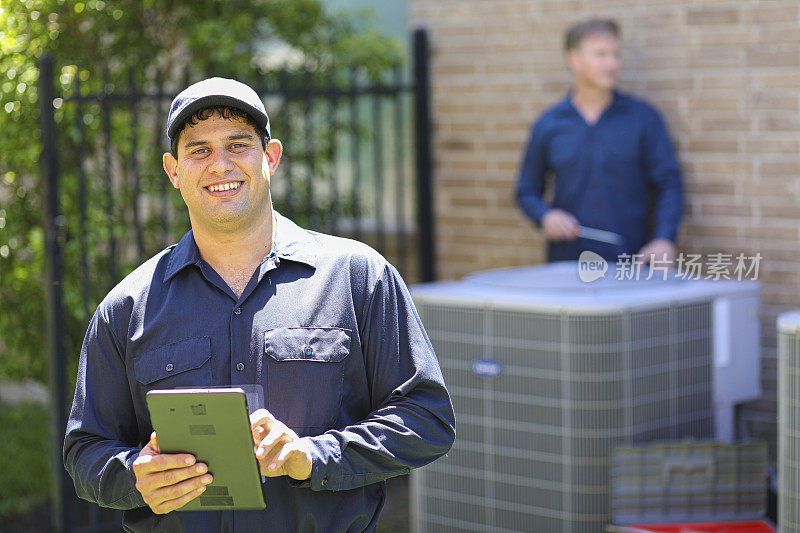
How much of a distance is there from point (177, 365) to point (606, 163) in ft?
10.9

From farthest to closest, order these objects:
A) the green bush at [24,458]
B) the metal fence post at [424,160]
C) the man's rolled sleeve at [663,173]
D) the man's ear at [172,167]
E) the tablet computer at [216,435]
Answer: the metal fence post at [424,160] → the green bush at [24,458] → the man's rolled sleeve at [663,173] → the man's ear at [172,167] → the tablet computer at [216,435]

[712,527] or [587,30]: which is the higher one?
[587,30]

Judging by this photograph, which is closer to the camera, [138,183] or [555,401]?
[555,401]

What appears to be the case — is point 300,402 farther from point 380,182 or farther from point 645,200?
point 380,182

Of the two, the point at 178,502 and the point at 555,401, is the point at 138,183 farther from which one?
the point at 178,502

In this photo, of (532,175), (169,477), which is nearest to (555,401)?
(532,175)

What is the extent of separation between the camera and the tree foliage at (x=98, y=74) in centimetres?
547

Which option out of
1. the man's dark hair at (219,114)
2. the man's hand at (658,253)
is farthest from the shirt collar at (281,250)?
the man's hand at (658,253)

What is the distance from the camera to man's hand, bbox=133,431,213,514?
2029 mm

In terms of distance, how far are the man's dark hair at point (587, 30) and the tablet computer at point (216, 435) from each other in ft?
11.8

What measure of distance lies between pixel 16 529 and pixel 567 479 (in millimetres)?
3138

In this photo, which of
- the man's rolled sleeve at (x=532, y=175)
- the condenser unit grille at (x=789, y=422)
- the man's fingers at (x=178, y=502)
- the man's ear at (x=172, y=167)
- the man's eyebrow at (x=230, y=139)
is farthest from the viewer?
the man's rolled sleeve at (x=532, y=175)

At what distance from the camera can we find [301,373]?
2248 mm

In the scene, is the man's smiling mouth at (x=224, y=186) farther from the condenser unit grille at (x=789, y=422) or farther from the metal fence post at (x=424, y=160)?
the metal fence post at (x=424, y=160)
